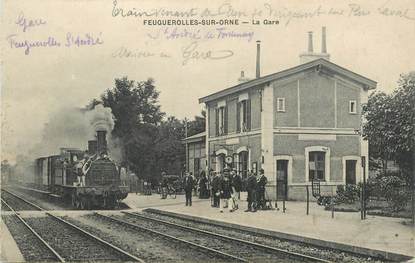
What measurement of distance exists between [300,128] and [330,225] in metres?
6.22

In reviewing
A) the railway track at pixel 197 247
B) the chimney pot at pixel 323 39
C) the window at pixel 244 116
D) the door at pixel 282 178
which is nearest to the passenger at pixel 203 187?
the window at pixel 244 116

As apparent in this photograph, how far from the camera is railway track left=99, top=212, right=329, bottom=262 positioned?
426 inches

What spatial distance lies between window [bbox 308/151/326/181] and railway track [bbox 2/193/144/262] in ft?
26.9

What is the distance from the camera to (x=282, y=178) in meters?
19.9

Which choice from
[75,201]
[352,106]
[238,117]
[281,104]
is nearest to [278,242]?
[352,106]

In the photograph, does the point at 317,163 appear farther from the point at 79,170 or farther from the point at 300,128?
the point at 79,170

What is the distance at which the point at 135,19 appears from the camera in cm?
1237

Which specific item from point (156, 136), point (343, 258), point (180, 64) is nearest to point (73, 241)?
point (180, 64)

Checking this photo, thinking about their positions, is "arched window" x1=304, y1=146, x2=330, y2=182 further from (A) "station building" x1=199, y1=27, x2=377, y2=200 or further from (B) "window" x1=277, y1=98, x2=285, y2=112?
(B) "window" x1=277, y1=98, x2=285, y2=112

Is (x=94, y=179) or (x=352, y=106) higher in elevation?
(x=352, y=106)

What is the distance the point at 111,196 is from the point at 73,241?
829cm

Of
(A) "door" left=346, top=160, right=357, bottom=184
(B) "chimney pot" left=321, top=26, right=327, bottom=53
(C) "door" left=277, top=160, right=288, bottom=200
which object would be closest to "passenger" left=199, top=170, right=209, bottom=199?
(C) "door" left=277, top=160, right=288, bottom=200

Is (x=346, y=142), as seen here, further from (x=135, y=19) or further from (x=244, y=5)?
(x=135, y=19)

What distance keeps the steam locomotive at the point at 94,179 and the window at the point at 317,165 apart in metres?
6.63
